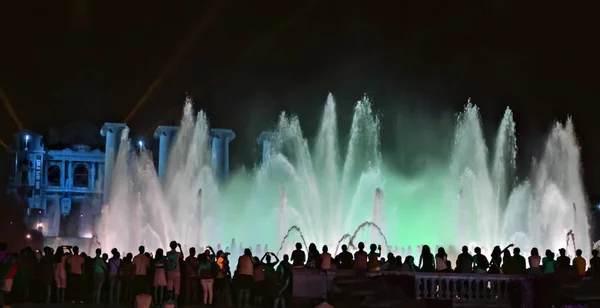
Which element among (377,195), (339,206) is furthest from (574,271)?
(339,206)

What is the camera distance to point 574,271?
1881 centimetres

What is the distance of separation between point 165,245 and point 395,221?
1490 cm

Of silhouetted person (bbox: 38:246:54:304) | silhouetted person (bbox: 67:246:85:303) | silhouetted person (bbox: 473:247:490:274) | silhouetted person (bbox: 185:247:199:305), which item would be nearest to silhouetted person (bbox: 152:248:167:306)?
silhouetted person (bbox: 185:247:199:305)

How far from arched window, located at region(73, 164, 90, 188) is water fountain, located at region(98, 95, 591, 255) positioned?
41971 millimetres

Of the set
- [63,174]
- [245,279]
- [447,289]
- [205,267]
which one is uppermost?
[63,174]

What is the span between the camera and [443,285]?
703 inches

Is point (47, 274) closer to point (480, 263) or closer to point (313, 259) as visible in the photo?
point (313, 259)

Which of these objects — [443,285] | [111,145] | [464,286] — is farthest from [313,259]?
[111,145]

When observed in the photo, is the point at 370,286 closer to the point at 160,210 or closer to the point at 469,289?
the point at 469,289

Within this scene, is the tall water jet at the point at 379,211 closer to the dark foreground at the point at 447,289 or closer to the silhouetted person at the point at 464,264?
the silhouetted person at the point at 464,264

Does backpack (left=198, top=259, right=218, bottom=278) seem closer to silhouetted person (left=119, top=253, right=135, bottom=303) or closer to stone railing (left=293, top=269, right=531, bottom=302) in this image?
silhouetted person (left=119, top=253, right=135, bottom=303)

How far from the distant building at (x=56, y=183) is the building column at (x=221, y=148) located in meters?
20.4

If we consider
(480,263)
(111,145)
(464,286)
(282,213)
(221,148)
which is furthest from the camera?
(111,145)

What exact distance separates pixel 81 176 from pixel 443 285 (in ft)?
288
